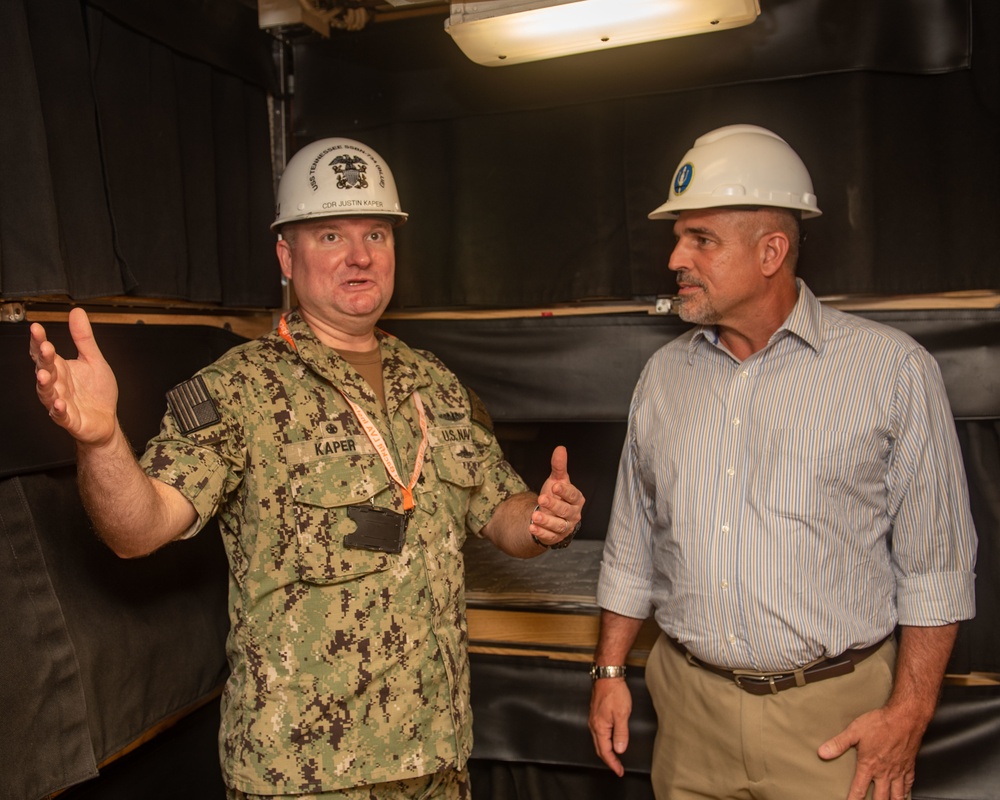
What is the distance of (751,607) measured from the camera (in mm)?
1948

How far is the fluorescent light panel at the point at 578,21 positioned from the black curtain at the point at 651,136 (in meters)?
0.45

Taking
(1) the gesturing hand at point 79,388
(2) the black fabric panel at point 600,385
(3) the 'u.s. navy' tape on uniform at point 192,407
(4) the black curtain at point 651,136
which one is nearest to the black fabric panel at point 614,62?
(4) the black curtain at point 651,136

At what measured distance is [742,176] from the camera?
6.82ft

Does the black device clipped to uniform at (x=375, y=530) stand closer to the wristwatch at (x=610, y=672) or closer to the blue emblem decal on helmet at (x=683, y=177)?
the wristwatch at (x=610, y=672)

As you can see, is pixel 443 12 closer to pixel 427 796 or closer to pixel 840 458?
pixel 840 458

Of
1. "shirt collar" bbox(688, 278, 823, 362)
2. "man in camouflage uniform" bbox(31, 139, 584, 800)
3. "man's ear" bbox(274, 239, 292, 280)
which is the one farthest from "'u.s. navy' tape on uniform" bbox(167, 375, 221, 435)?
"shirt collar" bbox(688, 278, 823, 362)

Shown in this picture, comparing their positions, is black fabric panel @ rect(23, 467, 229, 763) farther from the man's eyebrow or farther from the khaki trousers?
the man's eyebrow

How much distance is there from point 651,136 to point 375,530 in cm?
148

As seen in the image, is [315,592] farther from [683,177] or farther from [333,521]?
[683,177]

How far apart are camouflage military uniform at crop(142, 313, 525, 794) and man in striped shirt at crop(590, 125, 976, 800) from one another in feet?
1.87

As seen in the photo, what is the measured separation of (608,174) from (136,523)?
1.77m

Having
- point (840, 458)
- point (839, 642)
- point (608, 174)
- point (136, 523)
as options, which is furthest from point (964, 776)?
point (136, 523)

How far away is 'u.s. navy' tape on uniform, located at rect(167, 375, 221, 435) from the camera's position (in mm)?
1827

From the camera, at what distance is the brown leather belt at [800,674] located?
1.94 meters
